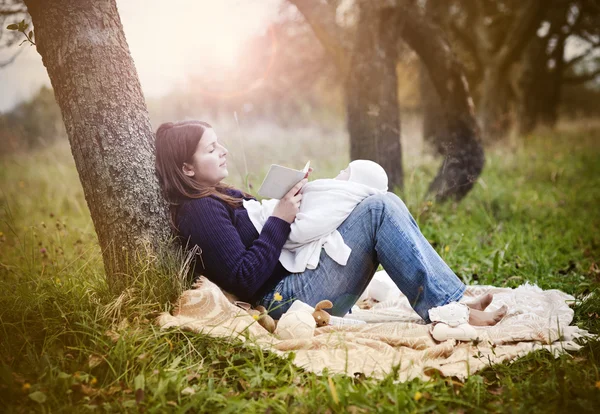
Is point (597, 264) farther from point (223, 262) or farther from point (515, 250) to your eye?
point (223, 262)

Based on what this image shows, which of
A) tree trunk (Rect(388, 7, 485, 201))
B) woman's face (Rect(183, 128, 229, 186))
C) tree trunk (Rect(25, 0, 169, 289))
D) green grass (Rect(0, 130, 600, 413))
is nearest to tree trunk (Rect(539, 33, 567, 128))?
tree trunk (Rect(388, 7, 485, 201))

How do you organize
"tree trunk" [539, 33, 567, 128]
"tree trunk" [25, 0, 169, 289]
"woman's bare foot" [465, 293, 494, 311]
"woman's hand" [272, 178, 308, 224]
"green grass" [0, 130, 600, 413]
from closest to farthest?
"green grass" [0, 130, 600, 413], "tree trunk" [25, 0, 169, 289], "woman's hand" [272, 178, 308, 224], "woman's bare foot" [465, 293, 494, 311], "tree trunk" [539, 33, 567, 128]

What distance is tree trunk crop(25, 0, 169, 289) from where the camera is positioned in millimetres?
2299

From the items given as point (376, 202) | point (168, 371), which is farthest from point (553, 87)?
point (168, 371)

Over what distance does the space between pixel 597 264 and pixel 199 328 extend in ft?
10.1

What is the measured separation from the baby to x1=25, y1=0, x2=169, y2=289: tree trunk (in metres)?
0.60

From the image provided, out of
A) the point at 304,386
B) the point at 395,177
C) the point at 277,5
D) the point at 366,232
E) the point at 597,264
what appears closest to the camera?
the point at 304,386

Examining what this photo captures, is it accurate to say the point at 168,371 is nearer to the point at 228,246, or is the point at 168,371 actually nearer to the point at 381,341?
the point at 228,246

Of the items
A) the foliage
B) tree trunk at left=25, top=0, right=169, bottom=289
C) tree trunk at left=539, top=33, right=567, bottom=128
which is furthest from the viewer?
tree trunk at left=539, top=33, right=567, bottom=128

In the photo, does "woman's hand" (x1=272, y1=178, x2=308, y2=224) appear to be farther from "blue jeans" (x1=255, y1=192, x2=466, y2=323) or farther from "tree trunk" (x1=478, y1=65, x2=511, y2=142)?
"tree trunk" (x1=478, y1=65, x2=511, y2=142)

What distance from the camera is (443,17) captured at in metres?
9.32

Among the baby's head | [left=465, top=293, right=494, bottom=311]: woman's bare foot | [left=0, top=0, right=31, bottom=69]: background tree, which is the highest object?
[left=0, top=0, right=31, bottom=69]: background tree

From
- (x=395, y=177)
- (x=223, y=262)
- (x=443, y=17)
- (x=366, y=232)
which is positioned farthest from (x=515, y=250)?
(x=443, y=17)

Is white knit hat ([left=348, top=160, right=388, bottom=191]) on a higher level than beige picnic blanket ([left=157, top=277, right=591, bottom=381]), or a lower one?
higher
